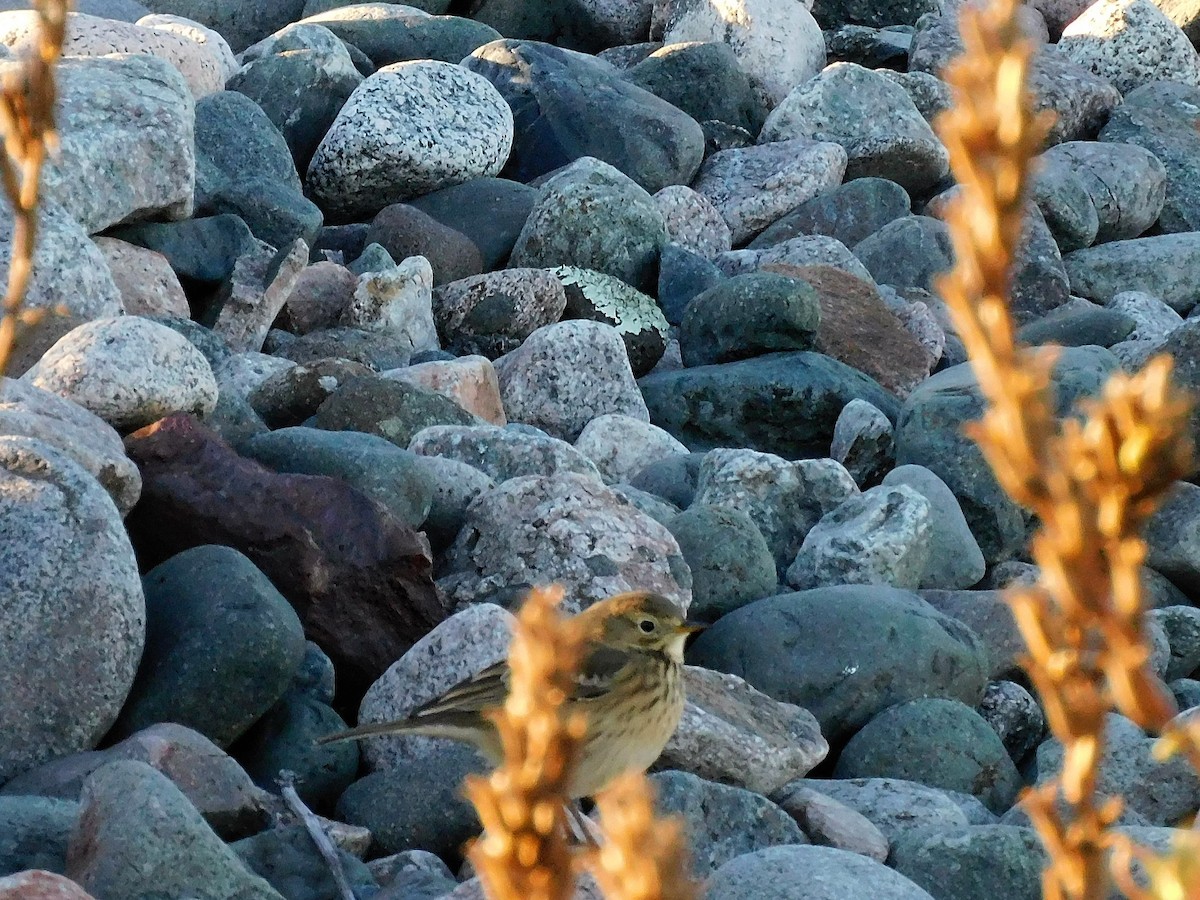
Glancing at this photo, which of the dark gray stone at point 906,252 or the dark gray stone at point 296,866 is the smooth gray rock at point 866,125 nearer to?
the dark gray stone at point 906,252

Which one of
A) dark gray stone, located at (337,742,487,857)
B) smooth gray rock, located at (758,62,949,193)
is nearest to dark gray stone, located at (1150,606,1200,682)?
dark gray stone, located at (337,742,487,857)

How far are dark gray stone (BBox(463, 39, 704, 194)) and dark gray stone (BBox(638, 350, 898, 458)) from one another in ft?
11.6

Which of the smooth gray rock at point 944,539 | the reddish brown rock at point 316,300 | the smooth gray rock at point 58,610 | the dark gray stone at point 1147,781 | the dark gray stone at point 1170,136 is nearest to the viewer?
the smooth gray rock at point 58,610

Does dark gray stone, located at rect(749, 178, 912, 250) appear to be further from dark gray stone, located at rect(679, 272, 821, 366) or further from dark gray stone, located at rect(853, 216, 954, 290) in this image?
dark gray stone, located at rect(679, 272, 821, 366)

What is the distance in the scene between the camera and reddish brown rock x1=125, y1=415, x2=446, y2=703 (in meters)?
6.47

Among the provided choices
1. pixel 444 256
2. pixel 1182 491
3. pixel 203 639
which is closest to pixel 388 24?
pixel 444 256

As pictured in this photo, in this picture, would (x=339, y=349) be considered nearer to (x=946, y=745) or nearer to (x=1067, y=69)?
(x=946, y=745)

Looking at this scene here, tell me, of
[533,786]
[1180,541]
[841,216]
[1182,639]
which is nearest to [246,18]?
[841,216]

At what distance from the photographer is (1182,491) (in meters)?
9.54

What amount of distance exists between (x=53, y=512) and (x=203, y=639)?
0.66 m

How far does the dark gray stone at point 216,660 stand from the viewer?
5.47 m

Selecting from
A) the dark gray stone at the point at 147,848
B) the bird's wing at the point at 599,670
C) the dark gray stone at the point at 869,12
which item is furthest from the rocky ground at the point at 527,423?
the dark gray stone at the point at 869,12

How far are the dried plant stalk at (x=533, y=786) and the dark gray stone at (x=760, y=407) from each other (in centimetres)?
994

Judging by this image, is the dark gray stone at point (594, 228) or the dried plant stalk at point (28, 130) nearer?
the dried plant stalk at point (28, 130)
